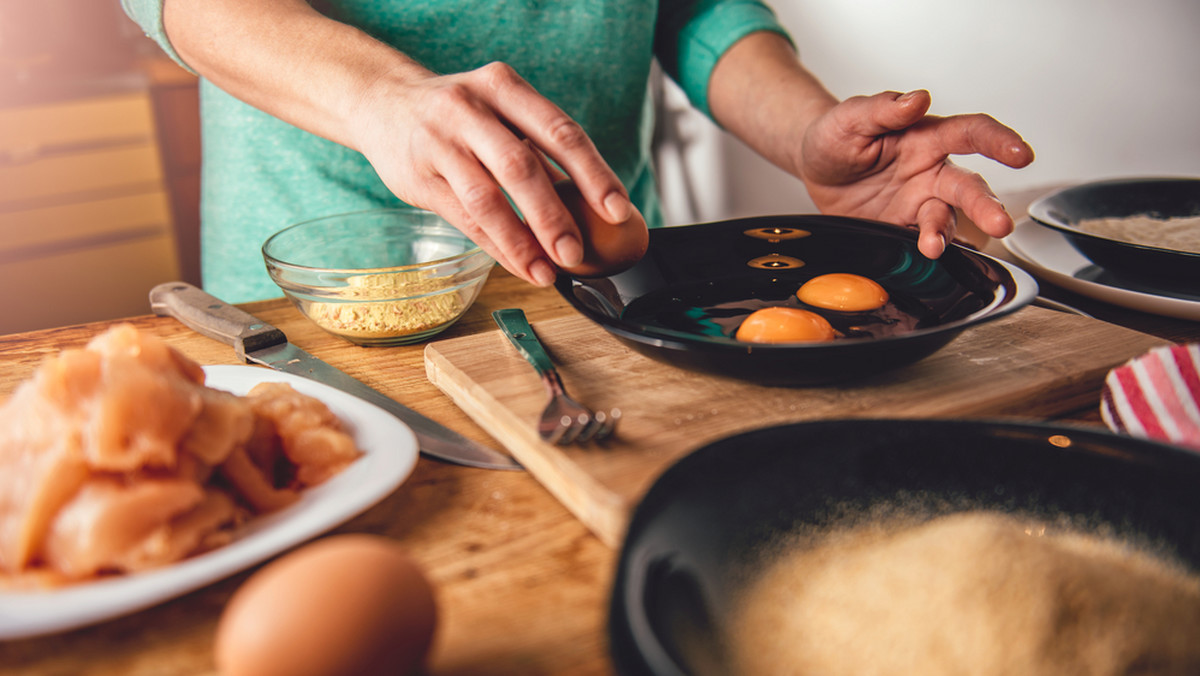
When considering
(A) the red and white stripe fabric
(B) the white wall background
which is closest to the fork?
(A) the red and white stripe fabric

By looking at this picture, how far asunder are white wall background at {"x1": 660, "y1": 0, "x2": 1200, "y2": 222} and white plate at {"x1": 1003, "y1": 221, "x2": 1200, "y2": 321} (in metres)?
3.13

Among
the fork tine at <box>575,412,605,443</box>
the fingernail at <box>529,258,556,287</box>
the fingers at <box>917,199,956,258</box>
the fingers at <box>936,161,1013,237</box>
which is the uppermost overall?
the fingers at <box>936,161,1013,237</box>

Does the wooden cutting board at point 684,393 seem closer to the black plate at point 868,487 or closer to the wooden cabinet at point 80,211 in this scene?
the black plate at point 868,487

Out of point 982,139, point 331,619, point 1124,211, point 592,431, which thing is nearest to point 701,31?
point 982,139

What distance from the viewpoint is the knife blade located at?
90 cm

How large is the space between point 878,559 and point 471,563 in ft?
1.15

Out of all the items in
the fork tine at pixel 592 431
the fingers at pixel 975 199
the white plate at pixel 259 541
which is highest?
the fingers at pixel 975 199

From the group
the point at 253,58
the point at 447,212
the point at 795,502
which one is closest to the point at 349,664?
the point at 795,502

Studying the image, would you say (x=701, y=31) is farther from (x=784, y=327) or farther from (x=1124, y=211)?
(x=784, y=327)

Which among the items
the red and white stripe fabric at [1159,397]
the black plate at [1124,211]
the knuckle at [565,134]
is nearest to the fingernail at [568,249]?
the knuckle at [565,134]

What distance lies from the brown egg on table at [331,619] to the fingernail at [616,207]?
56 centimetres

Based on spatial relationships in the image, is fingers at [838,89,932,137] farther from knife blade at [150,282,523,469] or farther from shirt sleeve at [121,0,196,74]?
shirt sleeve at [121,0,196,74]

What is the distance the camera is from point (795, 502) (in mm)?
650

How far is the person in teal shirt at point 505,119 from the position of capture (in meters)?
1.00
